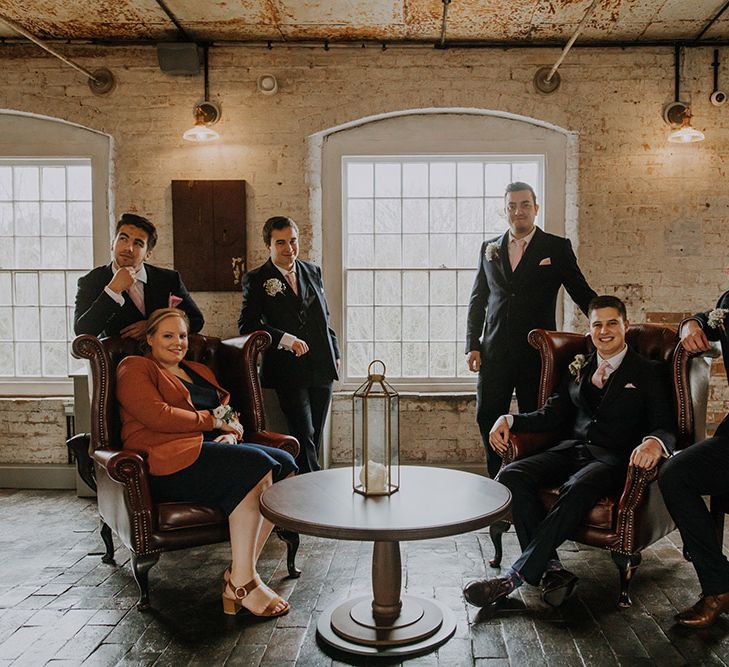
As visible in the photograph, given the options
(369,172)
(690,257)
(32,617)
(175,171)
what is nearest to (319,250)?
(369,172)

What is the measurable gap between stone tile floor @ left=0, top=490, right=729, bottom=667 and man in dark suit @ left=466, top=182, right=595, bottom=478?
823mm

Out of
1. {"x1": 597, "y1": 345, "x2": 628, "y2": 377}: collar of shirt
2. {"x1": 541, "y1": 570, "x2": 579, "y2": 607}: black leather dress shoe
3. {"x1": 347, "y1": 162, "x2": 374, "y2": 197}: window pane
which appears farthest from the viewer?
{"x1": 347, "y1": 162, "x2": 374, "y2": 197}: window pane

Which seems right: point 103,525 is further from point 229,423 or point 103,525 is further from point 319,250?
point 319,250

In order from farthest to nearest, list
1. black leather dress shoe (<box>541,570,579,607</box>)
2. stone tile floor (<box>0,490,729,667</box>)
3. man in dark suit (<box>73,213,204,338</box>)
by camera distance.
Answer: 1. man in dark suit (<box>73,213,204,338</box>)
2. black leather dress shoe (<box>541,570,579,607</box>)
3. stone tile floor (<box>0,490,729,667</box>)

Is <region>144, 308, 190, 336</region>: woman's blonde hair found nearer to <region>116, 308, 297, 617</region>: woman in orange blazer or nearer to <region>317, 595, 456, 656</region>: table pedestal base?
<region>116, 308, 297, 617</region>: woman in orange blazer

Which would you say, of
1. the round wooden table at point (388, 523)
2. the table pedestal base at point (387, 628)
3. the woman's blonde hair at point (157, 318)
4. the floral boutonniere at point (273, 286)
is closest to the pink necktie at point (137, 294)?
the woman's blonde hair at point (157, 318)

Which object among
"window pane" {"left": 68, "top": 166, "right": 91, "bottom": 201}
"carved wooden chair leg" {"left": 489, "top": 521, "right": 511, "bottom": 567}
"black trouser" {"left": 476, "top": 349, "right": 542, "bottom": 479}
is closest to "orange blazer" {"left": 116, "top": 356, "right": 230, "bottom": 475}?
"carved wooden chair leg" {"left": 489, "top": 521, "right": 511, "bottom": 567}

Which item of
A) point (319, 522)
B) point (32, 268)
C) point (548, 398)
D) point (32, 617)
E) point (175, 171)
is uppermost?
point (175, 171)

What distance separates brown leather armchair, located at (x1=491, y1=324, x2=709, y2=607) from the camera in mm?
3111

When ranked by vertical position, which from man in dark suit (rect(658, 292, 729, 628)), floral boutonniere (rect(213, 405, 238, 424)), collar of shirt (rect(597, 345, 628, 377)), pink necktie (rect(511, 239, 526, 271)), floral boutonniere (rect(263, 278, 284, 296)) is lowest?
man in dark suit (rect(658, 292, 729, 628))

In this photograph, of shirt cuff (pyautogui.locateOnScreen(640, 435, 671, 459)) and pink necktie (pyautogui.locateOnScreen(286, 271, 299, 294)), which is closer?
shirt cuff (pyautogui.locateOnScreen(640, 435, 671, 459))

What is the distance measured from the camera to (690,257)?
530 centimetres

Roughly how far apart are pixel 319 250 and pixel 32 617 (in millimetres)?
3239

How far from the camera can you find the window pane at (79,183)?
5.67m
